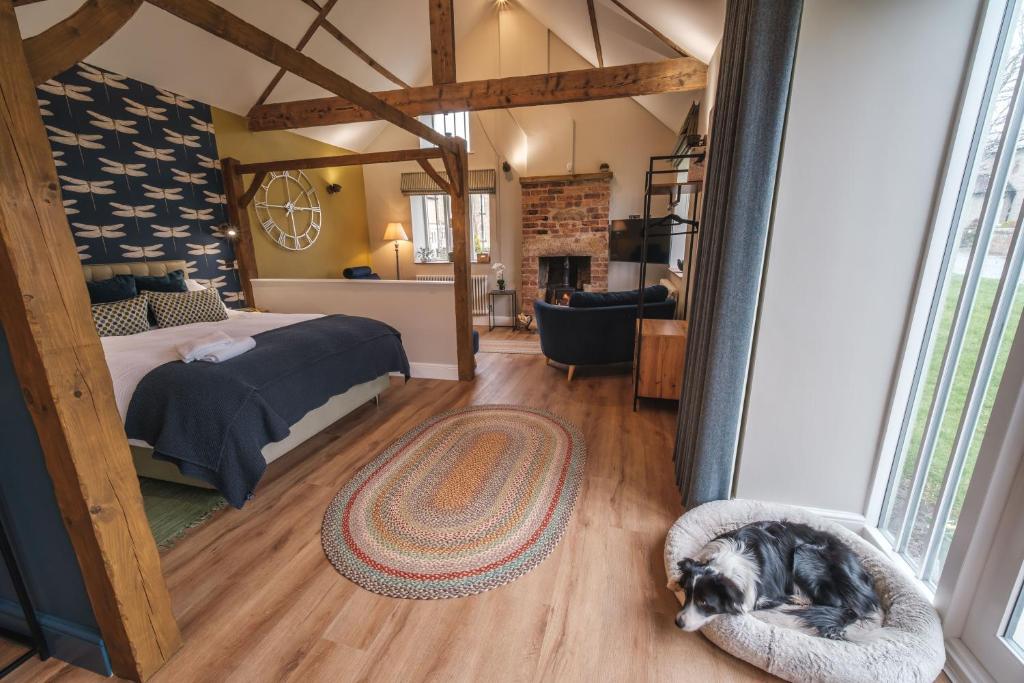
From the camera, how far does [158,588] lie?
1195 millimetres

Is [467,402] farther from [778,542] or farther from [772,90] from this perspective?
[772,90]

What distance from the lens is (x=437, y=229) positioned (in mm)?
6605

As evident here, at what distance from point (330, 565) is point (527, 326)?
A: 4.62 metres

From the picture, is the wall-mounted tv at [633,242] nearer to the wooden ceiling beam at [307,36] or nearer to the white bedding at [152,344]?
the wooden ceiling beam at [307,36]

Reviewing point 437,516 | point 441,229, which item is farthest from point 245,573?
point 441,229

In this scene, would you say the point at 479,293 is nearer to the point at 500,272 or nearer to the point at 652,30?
the point at 500,272

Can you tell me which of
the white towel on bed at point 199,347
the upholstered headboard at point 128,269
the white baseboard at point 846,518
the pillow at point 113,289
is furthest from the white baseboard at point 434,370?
the white baseboard at point 846,518

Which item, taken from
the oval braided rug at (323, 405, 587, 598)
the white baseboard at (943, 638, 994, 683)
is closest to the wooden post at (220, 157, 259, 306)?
the oval braided rug at (323, 405, 587, 598)

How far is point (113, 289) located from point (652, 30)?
4543 millimetres

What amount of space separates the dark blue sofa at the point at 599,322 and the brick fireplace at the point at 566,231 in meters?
2.35

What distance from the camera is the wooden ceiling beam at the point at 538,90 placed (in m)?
3.52

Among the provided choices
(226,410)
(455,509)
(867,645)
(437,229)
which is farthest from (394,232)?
(867,645)

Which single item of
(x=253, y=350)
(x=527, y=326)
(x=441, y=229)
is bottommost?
(x=527, y=326)

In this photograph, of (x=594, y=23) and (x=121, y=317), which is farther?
(x=594, y=23)
